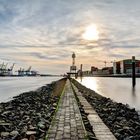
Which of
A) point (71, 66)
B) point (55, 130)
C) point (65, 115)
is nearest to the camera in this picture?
point (55, 130)

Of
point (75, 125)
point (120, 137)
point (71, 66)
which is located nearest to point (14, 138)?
point (75, 125)

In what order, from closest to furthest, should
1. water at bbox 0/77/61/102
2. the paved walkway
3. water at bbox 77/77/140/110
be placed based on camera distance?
the paved walkway < water at bbox 77/77/140/110 < water at bbox 0/77/61/102

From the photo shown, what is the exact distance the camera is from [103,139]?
7.72 meters

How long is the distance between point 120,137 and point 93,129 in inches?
35.0

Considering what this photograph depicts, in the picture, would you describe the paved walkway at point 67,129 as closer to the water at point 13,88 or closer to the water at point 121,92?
the water at point 121,92

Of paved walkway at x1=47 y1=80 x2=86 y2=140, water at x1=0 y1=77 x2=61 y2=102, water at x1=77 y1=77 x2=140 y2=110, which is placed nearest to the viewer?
paved walkway at x1=47 y1=80 x2=86 y2=140

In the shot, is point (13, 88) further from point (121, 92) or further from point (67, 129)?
point (67, 129)

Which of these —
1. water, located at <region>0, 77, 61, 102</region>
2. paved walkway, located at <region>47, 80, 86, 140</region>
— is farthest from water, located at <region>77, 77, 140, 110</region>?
paved walkway, located at <region>47, 80, 86, 140</region>

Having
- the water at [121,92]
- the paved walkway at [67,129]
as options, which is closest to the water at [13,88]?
the water at [121,92]

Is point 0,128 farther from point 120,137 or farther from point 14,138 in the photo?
point 120,137

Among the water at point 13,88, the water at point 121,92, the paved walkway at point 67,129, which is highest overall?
the paved walkway at point 67,129

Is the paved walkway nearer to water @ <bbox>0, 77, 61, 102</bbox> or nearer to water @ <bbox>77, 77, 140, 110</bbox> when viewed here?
water @ <bbox>77, 77, 140, 110</bbox>

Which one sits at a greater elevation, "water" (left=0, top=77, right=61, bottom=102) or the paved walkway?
the paved walkway

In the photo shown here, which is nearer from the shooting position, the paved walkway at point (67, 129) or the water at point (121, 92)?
the paved walkway at point (67, 129)
